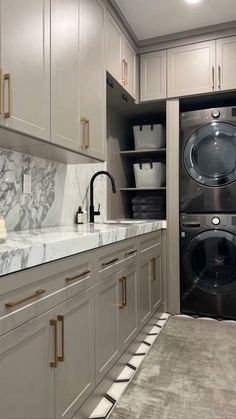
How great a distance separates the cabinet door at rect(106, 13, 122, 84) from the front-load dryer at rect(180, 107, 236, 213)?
81 cm

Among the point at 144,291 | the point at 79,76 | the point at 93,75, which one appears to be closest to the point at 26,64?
the point at 79,76

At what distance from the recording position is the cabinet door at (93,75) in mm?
1974

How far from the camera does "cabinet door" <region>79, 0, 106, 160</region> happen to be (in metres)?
1.97

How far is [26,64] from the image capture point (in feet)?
4.70

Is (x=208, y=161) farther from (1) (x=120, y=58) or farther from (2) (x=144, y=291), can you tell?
(2) (x=144, y=291)

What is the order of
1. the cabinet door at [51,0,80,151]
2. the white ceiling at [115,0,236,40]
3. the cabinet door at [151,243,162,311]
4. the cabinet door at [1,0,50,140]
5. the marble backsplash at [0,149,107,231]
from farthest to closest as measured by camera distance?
the cabinet door at [151,243,162,311]
the white ceiling at [115,0,236,40]
the marble backsplash at [0,149,107,231]
the cabinet door at [51,0,80,151]
the cabinet door at [1,0,50,140]

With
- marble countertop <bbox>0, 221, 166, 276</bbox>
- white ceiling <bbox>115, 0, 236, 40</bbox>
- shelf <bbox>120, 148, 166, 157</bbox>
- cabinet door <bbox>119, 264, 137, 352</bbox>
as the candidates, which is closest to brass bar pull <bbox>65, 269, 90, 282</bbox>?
marble countertop <bbox>0, 221, 166, 276</bbox>

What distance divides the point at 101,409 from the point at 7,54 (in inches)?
68.3

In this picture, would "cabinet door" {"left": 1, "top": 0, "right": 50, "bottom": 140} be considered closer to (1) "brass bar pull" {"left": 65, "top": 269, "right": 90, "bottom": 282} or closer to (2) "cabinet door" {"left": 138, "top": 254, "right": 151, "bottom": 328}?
(1) "brass bar pull" {"left": 65, "top": 269, "right": 90, "bottom": 282}

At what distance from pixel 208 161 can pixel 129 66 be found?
1.15 m

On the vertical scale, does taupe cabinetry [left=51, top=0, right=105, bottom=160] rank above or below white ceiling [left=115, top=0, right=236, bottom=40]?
below

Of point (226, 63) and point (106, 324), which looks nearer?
point (106, 324)

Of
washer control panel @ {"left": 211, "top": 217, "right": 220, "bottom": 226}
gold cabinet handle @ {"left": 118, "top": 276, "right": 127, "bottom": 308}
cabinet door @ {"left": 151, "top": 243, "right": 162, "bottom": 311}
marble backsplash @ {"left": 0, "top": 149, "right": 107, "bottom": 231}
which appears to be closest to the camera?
marble backsplash @ {"left": 0, "top": 149, "right": 107, "bottom": 231}

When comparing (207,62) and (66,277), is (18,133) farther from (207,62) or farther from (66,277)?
(207,62)
